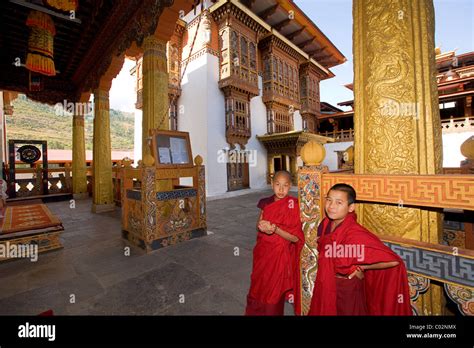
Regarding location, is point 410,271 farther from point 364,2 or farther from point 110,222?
point 110,222

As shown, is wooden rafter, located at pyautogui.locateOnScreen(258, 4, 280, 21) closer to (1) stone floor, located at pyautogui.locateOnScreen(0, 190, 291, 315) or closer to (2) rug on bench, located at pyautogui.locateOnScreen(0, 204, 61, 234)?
(1) stone floor, located at pyautogui.locateOnScreen(0, 190, 291, 315)

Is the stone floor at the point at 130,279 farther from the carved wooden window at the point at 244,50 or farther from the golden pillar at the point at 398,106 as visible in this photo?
the carved wooden window at the point at 244,50

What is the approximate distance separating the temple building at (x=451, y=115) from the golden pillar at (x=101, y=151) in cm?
1196

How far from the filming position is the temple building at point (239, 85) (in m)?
11.0

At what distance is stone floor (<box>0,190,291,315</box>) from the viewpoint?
2.23 metres

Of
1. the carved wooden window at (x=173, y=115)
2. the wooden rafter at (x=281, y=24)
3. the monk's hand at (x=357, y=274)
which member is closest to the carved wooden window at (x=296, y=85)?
the wooden rafter at (x=281, y=24)

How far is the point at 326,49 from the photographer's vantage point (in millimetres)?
16453

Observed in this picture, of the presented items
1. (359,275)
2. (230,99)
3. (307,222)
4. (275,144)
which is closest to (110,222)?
(307,222)

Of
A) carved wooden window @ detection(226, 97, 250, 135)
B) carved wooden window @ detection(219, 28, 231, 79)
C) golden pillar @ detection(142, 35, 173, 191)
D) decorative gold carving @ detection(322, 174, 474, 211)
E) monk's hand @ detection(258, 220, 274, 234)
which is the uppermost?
carved wooden window @ detection(219, 28, 231, 79)

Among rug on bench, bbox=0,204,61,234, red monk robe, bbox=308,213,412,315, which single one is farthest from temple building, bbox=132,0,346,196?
red monk robe, bbox=308,213,412,315

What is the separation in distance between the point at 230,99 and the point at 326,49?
35.3 ft

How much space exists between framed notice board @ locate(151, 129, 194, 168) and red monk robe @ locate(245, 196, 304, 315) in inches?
114

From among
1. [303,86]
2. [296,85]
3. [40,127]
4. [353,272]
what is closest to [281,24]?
[296,85]

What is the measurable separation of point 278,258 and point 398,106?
5.63ft
